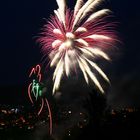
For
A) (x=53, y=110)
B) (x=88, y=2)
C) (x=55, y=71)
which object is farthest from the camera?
(x=53, y=110)

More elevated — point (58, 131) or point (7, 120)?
point (58, 131)

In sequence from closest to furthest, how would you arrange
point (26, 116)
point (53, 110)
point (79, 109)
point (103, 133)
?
1. point (103, 133)
2. point (53, 110)
3. point (79, 109)
4. point (26, 116)

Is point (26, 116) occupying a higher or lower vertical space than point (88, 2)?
lower

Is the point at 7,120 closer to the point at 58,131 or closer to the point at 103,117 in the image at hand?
the point at 58,131

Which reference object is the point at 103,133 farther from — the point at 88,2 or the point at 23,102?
the point at 23,102

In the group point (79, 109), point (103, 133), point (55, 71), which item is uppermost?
point (55, 71)

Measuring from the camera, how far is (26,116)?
121 metres

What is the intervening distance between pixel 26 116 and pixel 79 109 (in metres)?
25.6

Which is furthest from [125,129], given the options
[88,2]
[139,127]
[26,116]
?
[26,116]

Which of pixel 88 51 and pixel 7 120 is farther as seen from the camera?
pixel 7 120

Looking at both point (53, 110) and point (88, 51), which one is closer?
point (88, 51)

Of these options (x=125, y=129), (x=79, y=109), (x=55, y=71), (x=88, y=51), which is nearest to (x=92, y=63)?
(x=88, y=51)

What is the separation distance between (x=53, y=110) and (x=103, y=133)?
28.9 m

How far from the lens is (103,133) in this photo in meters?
35.7
